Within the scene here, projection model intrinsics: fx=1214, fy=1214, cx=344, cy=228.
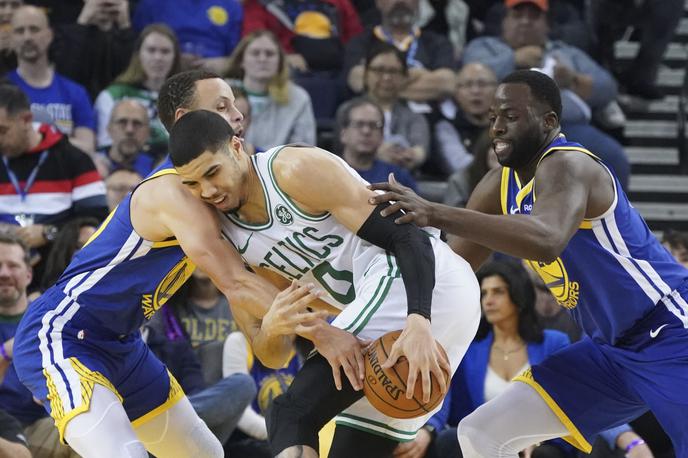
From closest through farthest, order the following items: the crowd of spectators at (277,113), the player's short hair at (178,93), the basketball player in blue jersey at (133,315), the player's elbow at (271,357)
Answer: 1. the basketball player in blue jersey at (133,315)
2. the player's elbow at (271,357)
3. the player's short hair at (178,93)
4. the crowd of spectators at (277,113)

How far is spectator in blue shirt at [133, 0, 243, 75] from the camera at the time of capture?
362 inches

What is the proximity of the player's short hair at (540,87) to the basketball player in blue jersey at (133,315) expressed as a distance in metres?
1.13

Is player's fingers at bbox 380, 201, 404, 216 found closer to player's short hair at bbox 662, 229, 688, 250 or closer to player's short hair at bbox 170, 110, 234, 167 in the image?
player's short hair at bbox 170, 110, 234, 167

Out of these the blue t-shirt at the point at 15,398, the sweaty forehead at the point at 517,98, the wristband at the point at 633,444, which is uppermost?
the sweaty forehead at the point at 517,98

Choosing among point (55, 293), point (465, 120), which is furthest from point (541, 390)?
point (465, 120)

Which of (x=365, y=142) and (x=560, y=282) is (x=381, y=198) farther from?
(x=365, y=142)

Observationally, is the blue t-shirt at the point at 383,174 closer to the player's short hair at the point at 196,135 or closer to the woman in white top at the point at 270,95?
the woman in white top at the point at 270,95

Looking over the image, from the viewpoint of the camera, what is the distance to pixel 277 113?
8562mm

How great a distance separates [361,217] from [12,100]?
3.67 meters

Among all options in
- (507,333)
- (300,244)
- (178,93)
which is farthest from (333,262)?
(507,333)

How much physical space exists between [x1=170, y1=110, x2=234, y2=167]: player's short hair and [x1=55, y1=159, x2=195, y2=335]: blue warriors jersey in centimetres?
37

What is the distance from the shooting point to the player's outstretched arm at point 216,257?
4.32m

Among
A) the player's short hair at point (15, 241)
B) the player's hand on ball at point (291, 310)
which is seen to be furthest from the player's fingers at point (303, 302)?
the player's short hair at point (15, 241)

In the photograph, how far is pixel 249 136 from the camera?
8.45m
